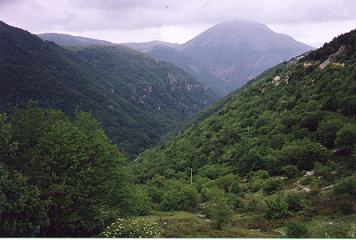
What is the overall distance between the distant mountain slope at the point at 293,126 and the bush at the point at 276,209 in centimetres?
627

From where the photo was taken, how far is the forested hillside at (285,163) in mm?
26172

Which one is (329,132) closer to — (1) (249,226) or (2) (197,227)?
(1) (249,226)

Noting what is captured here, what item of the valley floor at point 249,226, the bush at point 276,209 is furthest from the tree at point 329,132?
the valley floor at point 249,226

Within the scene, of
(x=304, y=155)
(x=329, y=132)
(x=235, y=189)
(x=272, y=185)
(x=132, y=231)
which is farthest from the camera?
(x=329, y=132)

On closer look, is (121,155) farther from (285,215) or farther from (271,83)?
(271,83)

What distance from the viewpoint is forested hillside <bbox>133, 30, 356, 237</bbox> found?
1030 inches

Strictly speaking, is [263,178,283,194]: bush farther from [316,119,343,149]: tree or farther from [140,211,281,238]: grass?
[316,119,343,149]: tree

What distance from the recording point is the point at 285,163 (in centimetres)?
3891

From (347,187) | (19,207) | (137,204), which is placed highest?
(19,207)

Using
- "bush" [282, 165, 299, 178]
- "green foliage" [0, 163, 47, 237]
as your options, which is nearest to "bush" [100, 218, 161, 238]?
"green foliage" [0, 163, 47, 237]

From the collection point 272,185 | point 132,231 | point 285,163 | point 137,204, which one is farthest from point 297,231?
point 285,163

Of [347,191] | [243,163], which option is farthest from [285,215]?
[243,163]

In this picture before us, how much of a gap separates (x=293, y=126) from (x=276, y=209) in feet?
64.9

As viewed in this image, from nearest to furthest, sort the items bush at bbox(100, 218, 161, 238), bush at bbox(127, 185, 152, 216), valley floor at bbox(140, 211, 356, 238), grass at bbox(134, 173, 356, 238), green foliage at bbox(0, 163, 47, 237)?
bush at bbox(100, 218, 161, 238)
green foliage at bbox(0, 163, 47, 237)
valley floor at bbox(140, 211, 356, 238)
grass at bbox(134, 173, 356, 238)
bush at bbox(127, 185, 152, 216)
